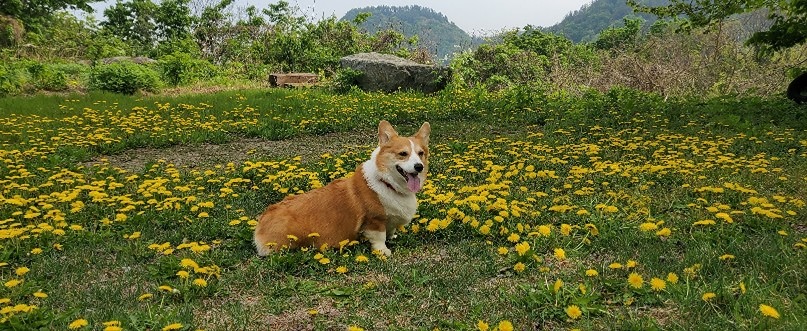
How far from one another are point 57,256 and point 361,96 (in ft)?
36.6

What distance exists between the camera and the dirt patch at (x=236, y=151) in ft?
25.5

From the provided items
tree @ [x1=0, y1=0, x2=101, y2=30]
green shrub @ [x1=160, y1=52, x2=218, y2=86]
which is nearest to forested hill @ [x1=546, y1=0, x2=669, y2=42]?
tree @ [x1=0, y1=0, x2=101, y2=30]

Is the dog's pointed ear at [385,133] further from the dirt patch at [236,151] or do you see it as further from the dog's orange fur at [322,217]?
the dirt patch at [236,151]

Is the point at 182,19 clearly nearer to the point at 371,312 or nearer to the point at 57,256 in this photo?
the point at 57,256

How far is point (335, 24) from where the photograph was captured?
24.2m

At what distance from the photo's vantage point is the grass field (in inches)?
115

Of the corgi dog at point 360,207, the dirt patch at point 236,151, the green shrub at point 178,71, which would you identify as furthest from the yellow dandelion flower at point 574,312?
the green shrub at point 178,71

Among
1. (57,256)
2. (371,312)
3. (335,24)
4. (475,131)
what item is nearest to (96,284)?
(57,256)

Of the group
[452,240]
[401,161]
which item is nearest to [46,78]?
[401,161]

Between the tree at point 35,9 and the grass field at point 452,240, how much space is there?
22.7m

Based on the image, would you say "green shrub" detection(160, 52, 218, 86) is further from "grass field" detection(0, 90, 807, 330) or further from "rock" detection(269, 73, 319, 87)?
"grass field" detection(0, 90, 807, 330)

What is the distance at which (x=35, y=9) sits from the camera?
27.6 metres

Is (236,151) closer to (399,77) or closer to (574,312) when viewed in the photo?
(574,312)

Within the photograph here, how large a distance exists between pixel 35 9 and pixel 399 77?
2283 centimetres
